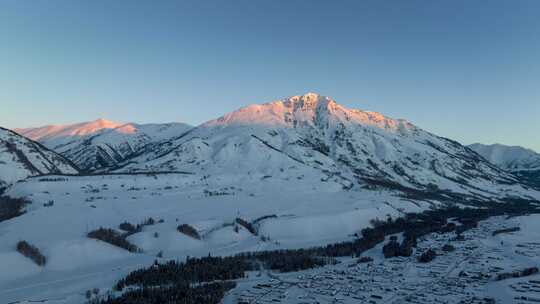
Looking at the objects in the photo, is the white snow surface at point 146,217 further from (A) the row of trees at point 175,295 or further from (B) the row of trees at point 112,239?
(A) the row of trees at point 175,295

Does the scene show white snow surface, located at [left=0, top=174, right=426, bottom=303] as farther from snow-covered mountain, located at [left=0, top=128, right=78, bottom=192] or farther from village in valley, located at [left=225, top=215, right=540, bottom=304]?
snow-covered mountain, located at [left=0, top=128, right=78, bottom=192]

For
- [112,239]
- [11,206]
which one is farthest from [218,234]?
[11,206]

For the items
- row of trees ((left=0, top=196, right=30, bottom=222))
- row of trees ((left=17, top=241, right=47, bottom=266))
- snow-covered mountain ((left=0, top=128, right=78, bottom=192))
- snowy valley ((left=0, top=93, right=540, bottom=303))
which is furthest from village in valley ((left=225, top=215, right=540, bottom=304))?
snow-covered mountain ((left=0, top=128, right=78, bottom=192))

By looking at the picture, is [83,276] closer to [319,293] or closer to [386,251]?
[319,293]

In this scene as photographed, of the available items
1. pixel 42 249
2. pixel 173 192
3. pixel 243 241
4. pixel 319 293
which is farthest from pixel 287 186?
pixel 319 293

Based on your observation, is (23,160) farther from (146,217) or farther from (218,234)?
(218,234)

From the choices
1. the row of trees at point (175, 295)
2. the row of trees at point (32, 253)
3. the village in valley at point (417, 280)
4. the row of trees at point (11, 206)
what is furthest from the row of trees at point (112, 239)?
the row of trees at point (11, 206)

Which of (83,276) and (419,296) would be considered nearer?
(419,296)

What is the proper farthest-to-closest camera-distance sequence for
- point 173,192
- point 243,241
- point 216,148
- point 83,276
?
1. point 216,148
2. point 173,192
3. point 243,241
4. point 83,276
